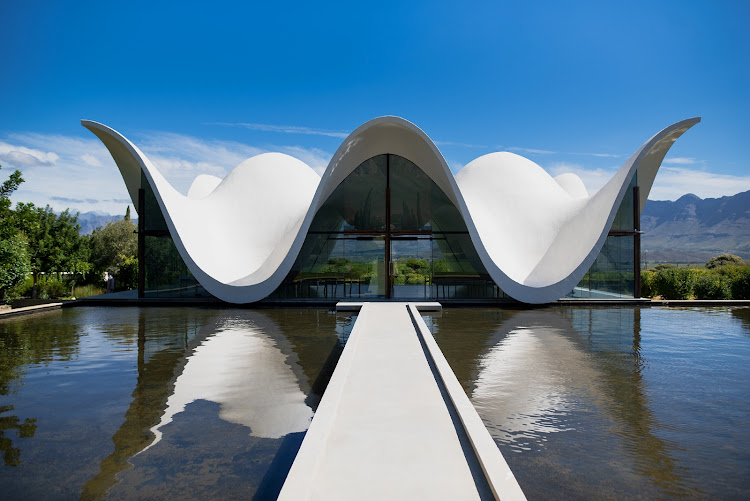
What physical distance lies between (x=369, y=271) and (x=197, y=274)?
5.24 metres

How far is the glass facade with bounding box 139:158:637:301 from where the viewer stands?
15859 millimetres

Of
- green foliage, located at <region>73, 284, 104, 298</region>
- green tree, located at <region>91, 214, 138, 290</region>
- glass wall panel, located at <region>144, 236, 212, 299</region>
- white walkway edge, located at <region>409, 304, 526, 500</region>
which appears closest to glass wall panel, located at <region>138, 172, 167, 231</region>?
glass wall panel, located at <region>144, 236, 212, 299</region>

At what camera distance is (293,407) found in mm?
5359

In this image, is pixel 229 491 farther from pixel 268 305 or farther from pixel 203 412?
pixel 268 305

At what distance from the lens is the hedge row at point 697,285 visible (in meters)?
17.1

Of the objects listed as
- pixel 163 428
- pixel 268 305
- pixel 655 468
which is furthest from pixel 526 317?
pixel 163 428

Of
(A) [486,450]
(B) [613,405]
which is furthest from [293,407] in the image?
(B) [613,405]

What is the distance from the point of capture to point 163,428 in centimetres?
479

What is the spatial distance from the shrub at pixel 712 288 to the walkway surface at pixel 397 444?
15843mm

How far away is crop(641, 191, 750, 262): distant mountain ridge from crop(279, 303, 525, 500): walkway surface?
121 meters

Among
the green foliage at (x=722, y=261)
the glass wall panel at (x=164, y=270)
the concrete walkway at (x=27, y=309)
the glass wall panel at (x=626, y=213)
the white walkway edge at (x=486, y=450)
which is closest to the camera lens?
the white walkway edge at (x=486, y=450)

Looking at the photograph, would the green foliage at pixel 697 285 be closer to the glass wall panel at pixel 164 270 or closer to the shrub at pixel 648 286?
the shrub at pixel 648 286

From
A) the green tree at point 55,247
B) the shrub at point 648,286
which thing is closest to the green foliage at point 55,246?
the green tree at point 55,247

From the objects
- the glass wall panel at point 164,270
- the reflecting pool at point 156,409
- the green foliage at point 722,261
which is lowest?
the reflecting pool at point 156,409
